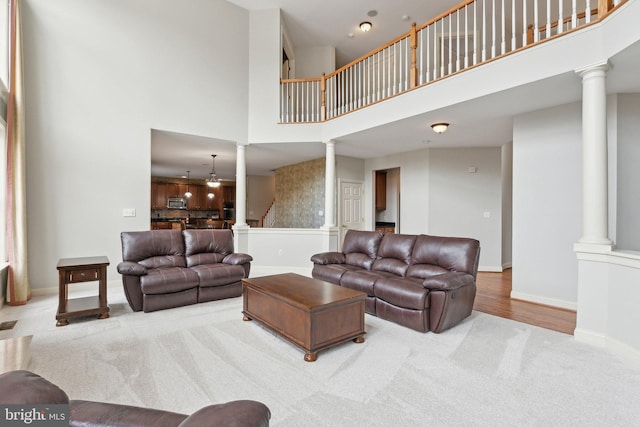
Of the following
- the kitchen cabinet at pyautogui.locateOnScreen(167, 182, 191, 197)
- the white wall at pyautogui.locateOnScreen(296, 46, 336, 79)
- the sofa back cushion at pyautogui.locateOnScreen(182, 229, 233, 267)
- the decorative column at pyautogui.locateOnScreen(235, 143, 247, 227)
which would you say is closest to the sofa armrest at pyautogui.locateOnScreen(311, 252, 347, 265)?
the sofa back cushion at pyautogui.locateOnScreen(182, 229, 233, 267)

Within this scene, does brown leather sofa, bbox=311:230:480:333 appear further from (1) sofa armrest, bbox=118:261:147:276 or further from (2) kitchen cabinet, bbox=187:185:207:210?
(2) kitchen cabinet, bbox=187:185:207:210

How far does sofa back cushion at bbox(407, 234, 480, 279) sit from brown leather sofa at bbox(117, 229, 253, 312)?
241 cm

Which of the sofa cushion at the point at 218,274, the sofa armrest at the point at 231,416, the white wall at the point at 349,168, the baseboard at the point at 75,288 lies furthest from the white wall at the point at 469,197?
the sofa armrest at the point at 231,416

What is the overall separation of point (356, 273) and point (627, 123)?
141 inches

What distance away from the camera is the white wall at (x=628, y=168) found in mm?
3494

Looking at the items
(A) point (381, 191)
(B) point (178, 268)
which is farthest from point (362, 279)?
(A) point (381, 191)

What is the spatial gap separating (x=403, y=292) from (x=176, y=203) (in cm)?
1113

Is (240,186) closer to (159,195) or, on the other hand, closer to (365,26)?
(365,26)

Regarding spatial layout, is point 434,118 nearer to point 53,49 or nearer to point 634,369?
point 634,369

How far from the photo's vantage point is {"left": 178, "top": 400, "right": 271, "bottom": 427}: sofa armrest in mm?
750

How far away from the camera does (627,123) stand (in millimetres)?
3508

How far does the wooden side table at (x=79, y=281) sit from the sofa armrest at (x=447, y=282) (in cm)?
353

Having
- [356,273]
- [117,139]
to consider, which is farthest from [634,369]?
[117,139]

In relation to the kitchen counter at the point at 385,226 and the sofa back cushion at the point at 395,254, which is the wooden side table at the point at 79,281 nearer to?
the sofa back cushion at the point at 395,254
